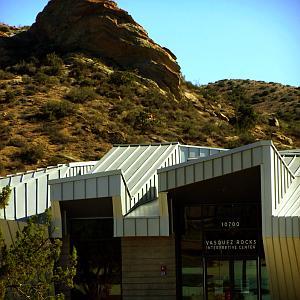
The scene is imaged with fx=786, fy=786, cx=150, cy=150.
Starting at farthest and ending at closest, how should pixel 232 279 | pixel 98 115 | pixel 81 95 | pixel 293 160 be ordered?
pixel 81 95
pixel 98 115
pixel 293 160
pixel 232 279

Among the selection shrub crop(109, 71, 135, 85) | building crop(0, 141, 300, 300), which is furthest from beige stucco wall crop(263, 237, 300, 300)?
shrub crop(109, 71, 135, 85)

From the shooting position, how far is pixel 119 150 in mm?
30797

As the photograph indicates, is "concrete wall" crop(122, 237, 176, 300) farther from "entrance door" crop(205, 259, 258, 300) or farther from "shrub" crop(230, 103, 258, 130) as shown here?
"shrub" crop(230, 103, 258, 130)

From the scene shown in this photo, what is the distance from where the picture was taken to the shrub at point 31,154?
166ft

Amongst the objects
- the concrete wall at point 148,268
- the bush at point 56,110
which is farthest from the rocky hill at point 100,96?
the concrete wall at point 148,268

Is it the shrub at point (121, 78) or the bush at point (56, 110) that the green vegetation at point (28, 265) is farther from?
the shrub at point (121, 78)

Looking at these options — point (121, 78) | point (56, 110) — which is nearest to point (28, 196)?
point (56, 110)

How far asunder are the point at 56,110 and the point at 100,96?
6.73 m

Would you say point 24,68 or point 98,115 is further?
point 24,68

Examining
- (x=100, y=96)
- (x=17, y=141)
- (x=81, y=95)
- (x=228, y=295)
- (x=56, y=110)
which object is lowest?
(x=228, y=295)

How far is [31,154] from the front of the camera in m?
51.1

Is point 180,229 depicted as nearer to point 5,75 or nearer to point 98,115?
point 98,115

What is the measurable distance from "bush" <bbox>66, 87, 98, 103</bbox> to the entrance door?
3917 centimetres

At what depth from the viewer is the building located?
22562mm
